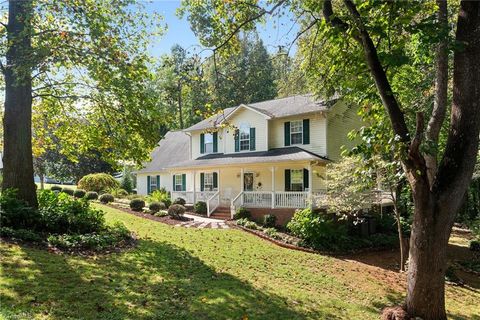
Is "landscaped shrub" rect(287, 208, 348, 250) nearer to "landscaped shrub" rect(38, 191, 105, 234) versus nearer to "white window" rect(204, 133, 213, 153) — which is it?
"landscaped shrub" rect(38, 191, 105, 234)

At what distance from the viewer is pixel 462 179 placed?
19.0 feet

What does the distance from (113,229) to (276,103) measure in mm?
15842

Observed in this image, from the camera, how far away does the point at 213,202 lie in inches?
821

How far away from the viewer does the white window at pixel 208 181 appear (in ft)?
80.0

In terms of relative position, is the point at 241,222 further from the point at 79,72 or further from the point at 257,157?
the point at 79,72

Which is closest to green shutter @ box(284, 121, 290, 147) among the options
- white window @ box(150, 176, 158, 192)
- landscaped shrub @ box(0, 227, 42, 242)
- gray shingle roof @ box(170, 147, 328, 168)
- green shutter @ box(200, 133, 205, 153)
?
gray shingle roof @ box(170, 147, 328, 168)

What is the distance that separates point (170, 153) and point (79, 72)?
66.8ft

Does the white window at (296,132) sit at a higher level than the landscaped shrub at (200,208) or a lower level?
higher

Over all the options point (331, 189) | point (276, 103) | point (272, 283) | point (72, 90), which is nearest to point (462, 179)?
point (272, 283)

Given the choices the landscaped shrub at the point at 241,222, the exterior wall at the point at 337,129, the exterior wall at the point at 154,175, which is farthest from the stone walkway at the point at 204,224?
the exterior wall at the point at 154,175

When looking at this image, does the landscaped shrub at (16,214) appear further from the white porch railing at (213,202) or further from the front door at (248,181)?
the front door at (248,181)

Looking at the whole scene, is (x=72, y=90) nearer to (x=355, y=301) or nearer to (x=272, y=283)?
(x=272, y=283)

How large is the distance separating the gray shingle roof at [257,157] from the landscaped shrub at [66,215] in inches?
405

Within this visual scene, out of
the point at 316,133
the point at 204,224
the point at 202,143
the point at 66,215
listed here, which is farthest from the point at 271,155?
the point at 66,215
